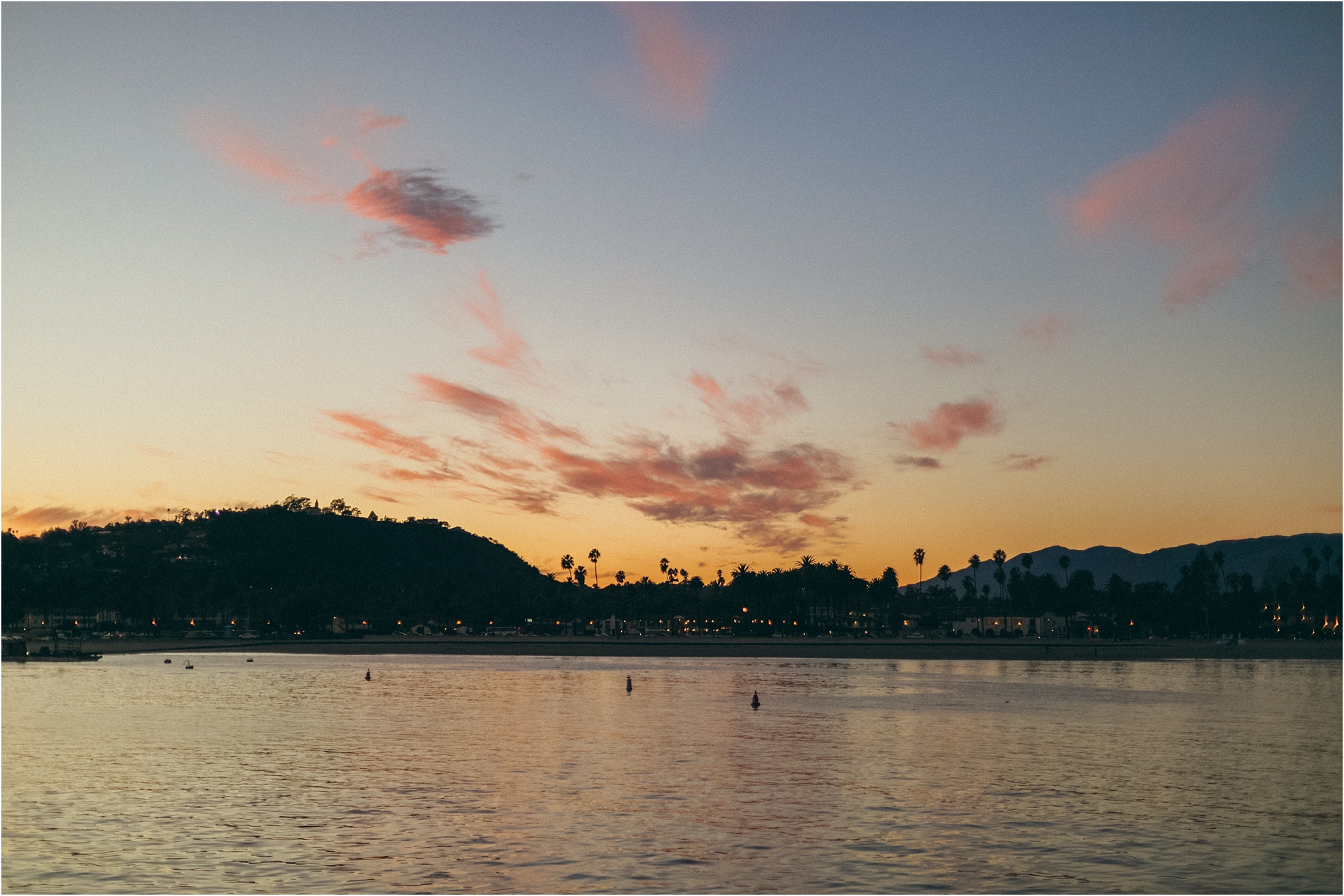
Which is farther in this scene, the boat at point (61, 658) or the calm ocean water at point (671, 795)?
the boat at point (61, 658)

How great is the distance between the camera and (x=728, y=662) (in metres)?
147

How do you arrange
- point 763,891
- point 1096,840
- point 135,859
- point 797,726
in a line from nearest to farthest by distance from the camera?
point 763,891
point 135,859
point 1096,840
point 797,726

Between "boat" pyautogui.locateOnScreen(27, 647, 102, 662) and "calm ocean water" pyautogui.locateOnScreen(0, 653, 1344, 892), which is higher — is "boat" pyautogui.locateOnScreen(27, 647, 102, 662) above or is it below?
above

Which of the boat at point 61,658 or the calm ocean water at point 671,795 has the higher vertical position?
the boat at point 61,658

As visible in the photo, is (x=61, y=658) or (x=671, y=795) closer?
(x=671, y=795)

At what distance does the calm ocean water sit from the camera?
25688 mm

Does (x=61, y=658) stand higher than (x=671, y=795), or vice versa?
(x=61, y=658)

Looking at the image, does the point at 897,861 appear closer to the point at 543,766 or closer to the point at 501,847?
the point at 501,847

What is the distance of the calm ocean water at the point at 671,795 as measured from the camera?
25688 millimetres

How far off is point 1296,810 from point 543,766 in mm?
24193

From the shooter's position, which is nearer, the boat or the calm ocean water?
the calm ocean water

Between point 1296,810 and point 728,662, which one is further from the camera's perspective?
→ point 728,662

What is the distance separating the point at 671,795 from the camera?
120ft

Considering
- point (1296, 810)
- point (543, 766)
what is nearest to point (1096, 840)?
point (1296, 810)
